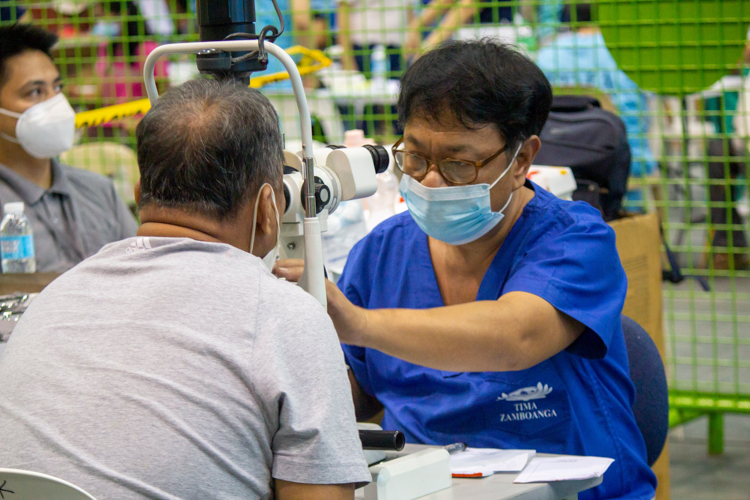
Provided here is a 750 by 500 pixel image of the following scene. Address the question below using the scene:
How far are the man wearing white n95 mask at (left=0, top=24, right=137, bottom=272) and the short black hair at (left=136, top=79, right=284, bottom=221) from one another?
1957 millimetres

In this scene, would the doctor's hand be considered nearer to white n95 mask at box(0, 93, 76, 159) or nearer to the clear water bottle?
the clear water bottle

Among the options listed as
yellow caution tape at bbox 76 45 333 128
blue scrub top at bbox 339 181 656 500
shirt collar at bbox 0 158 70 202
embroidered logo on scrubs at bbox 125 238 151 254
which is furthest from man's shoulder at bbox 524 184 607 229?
shirt collar at bbox 0 158 70 202

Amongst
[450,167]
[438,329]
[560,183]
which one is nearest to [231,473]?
[438,329]

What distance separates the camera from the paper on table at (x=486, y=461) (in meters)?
1.23

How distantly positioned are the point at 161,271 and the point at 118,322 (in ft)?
0.26

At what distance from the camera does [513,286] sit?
1.48m

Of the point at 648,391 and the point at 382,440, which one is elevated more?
the point at 382,440

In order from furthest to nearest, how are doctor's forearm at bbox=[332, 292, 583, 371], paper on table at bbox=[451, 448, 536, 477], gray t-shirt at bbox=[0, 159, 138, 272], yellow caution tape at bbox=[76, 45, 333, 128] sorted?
yellow caution tape at bbox=[76, 45, 333, 128], gray t-shirt at bbox=[0, 159, 138, 272], doctor's forearm at bbox=[332, 292, 583, 371], paper on table at bbox=[451, 448, 536, 477]

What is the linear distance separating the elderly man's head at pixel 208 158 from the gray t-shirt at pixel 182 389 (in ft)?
0.21

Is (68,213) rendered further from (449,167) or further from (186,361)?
(186,361)

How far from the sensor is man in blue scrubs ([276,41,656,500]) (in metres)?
1.42

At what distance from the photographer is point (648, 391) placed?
169cm

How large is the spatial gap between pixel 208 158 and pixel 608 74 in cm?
273

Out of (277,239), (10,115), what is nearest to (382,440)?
(277,239)
